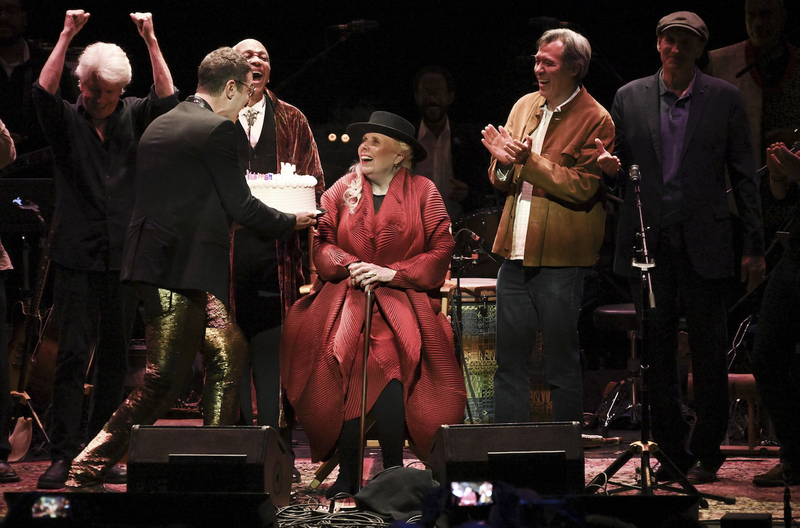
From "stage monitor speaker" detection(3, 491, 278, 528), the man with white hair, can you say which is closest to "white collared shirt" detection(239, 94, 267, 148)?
the man with white hair

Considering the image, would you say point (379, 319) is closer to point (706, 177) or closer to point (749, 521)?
point (706, 177)

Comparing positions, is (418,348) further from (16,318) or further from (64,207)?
(16,318)

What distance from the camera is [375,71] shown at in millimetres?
7934

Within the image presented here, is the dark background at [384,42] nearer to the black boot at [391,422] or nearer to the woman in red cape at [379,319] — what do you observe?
the woman in red cape at [379,319]

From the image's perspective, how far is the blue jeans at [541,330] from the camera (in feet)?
14.6

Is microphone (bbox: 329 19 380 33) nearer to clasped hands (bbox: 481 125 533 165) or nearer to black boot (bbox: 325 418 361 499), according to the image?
clasped hands (bbox: 481 125 533 165)

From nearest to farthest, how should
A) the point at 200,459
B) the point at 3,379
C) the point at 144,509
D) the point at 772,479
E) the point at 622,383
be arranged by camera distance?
the point at 144,509
the point at 200,459
the point at 772,479
the point at 3,379
the point at 622,383

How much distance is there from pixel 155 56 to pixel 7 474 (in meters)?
2.17

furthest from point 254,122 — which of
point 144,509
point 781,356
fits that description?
point 781,356

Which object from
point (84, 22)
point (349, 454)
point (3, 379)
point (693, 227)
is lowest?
point (349, 454)

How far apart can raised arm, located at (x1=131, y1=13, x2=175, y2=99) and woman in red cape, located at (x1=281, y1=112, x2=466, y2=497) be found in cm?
97

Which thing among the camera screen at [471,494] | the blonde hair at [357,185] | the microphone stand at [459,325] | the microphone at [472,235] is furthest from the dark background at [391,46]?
the camera screen at [471,494]

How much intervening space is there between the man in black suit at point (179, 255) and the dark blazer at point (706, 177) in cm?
192

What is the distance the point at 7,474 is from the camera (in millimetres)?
4551
